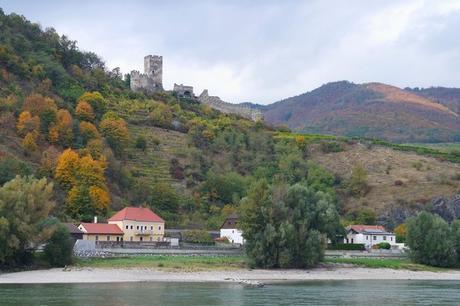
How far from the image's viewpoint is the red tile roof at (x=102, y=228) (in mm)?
86250

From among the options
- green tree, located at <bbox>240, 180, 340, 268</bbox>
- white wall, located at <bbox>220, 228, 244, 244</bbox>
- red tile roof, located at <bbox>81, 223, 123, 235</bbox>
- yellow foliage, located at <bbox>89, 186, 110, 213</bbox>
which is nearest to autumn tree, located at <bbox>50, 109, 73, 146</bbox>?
yellow foliage, located at <bbox>89, 186, 110, 213</bbox>

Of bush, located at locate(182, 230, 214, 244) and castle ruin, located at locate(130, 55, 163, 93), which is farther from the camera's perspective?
castle ruin, located at locate(130, 55, 163, 93)

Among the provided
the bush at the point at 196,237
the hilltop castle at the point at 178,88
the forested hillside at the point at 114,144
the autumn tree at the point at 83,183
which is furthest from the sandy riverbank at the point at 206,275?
the hilltop castle at the point at 178,88

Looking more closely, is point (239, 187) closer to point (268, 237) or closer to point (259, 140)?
point (259, 140)

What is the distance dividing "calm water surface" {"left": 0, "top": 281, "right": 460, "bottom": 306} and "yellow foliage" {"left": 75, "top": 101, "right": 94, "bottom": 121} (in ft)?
249

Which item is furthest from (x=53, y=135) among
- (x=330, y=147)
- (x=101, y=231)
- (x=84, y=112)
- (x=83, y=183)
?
(x=330, y=147)

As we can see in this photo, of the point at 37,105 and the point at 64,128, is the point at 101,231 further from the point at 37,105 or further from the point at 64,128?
the point at 37,105

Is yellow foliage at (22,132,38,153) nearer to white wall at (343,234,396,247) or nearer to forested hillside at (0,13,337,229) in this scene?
forested hillside at (0,13,337,229)

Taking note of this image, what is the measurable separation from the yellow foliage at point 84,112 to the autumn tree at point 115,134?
10.8ft

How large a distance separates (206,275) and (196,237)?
23.5 metres

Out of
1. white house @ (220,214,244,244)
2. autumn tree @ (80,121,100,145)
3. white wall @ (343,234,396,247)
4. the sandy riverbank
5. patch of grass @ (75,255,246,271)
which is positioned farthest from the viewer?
autumn tree @ (80,121,100,145)

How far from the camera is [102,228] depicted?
291ft

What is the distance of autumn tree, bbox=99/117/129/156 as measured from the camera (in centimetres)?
12950

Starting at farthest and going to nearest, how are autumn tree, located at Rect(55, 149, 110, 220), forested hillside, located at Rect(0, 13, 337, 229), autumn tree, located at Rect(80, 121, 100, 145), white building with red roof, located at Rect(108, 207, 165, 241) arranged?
autumn tree, located at Rect(80, 121, 100, 145) → forested hillside, located at Rect(0, 13, 337, 229) → autumn tree, located at Rect(55, 149, 110, 220) → white building with red roof, located at Rect(108, 207, 165, 241)
